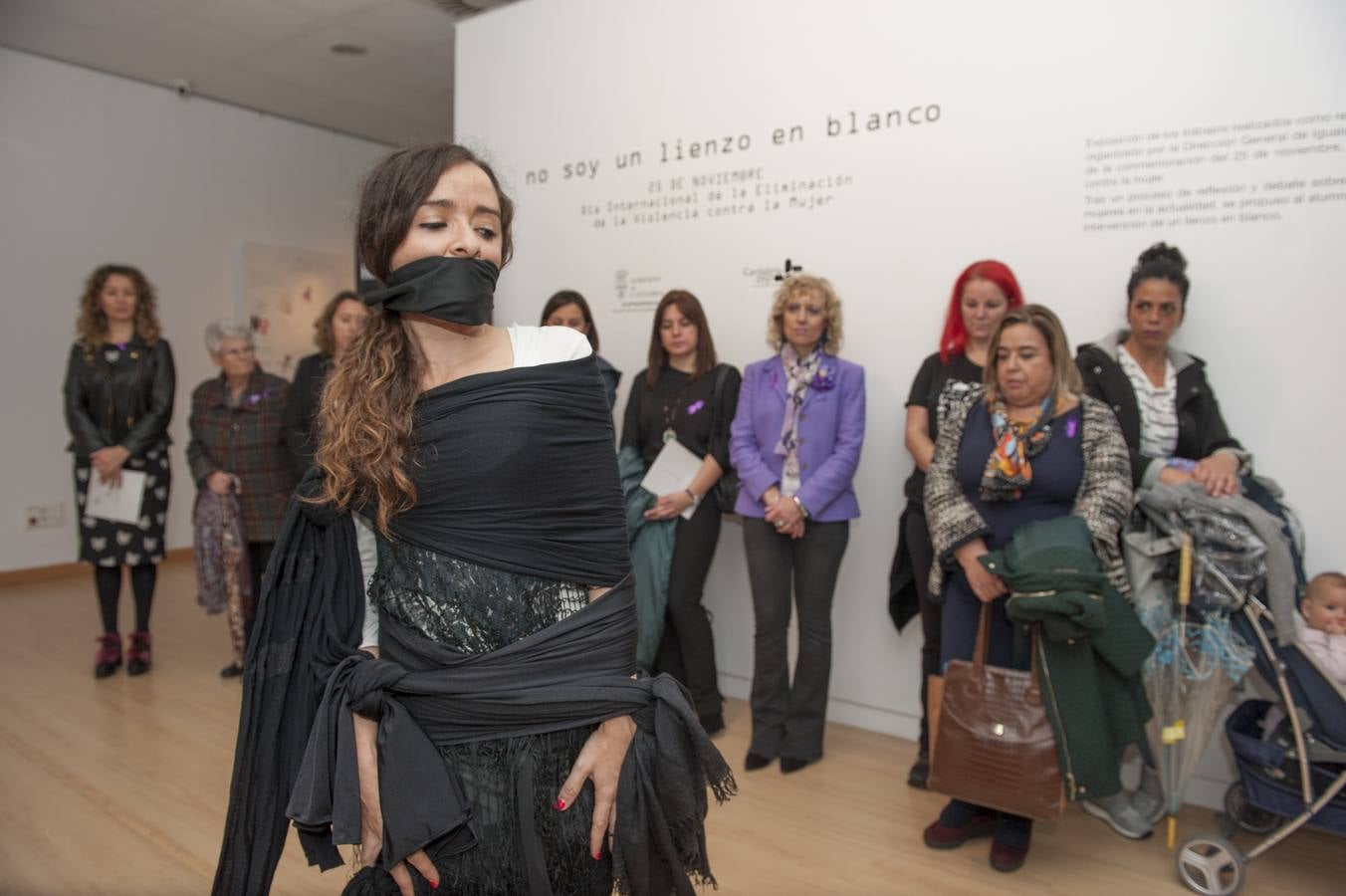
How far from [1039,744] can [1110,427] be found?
94 centimetres

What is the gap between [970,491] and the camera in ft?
9.41

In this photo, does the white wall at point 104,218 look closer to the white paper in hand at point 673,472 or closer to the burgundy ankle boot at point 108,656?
the burgundy ankle boot at point 108,656

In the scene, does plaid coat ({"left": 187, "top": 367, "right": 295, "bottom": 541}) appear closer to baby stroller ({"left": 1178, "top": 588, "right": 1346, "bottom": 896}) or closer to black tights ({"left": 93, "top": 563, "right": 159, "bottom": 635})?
black tights ({"left": 93, "top": 563, "right": 159, "bottom": 635})

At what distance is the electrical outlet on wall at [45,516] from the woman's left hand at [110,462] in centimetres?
255

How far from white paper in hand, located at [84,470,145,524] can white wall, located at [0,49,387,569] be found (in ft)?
7.39

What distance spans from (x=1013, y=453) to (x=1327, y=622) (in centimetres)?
99

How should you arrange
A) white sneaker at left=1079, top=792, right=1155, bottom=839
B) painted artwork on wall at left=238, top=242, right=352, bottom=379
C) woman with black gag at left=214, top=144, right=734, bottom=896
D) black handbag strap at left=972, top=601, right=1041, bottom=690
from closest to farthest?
woman with black gag at left=214, top=144, right=734, bottom=896 < black handbag strap at left=972, top=601, right=1041, bottom=690 < white sneaker at left=1079, top=792, right=1155, bottom=839 < painted artwork on wall at left=238, top=242, right=352, bottom=379

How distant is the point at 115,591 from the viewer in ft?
14.8

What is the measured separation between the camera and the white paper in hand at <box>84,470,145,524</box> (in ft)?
14.5

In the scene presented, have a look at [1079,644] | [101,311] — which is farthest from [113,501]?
[1079,644]

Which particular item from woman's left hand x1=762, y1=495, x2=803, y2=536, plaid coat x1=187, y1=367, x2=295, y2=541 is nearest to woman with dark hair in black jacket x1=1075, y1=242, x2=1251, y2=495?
woman's left hand x1=762, y1=495, x2=803, y2=536

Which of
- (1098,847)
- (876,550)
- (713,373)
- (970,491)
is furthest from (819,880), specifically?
(713,373)

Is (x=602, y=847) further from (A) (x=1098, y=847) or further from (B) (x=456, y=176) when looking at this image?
(A) (x=1098, y=847)

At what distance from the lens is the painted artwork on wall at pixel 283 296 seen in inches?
296
